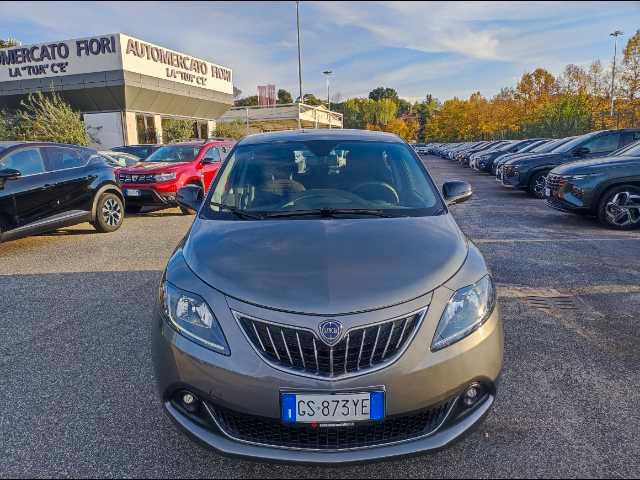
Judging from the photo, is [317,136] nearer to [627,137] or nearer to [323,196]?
[323,196]

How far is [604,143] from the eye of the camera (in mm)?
10523

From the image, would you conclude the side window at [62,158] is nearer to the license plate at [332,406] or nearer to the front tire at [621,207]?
the license plate at [332,406]

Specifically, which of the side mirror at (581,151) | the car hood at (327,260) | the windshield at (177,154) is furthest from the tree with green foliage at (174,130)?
the car hood at (327,260)

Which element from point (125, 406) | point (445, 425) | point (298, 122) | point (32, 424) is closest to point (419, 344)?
point (445, 425)

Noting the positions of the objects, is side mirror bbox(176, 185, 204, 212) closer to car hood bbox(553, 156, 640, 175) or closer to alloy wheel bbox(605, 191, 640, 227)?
car hood bbox(553, 156, 640, 175)

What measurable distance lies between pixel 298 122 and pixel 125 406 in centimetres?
3977

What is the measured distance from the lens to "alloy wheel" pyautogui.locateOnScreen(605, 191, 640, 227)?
24.6ft

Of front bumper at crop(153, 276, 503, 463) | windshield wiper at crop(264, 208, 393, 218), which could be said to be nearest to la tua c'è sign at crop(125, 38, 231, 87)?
windshield wiper at crop(264, 208, 393, 218)

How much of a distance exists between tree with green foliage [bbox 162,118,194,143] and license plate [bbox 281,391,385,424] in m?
28.9

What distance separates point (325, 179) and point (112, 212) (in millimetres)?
6322

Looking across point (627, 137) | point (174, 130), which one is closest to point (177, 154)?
point (627, 137)

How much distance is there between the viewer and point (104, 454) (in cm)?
237

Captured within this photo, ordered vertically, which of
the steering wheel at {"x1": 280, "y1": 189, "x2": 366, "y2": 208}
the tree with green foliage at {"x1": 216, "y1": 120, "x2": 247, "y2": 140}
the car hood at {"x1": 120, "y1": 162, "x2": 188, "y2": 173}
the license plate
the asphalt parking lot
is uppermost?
the tree with green foliage at {"x1": 216, "y1": 120, "x2": 247, "y2": 140}

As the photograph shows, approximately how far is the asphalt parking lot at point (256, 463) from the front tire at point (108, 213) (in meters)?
1.90
